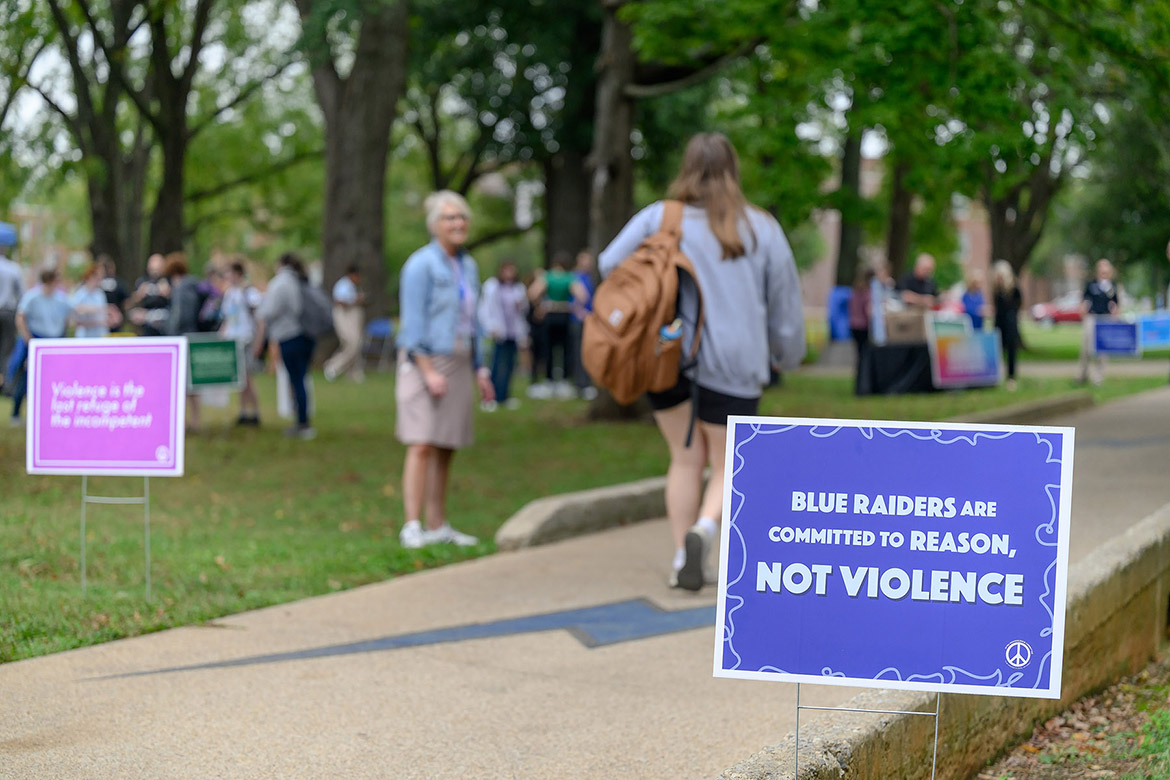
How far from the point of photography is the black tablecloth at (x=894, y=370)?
17.8 metres

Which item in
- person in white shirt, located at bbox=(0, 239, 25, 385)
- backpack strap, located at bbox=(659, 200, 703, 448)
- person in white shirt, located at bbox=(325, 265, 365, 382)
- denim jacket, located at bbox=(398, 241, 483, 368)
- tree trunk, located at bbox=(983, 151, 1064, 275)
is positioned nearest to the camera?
backpack strap, located at bbox=(659, 200, 703, 448)

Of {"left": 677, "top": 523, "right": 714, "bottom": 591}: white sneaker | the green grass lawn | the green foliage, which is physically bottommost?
the green grass lawn

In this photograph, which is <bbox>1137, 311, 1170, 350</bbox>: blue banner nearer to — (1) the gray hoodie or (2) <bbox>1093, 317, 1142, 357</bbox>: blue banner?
(2) <bbox>1093, 317, 1142, 357</bbox>: blue banner

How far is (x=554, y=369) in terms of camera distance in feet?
63.2

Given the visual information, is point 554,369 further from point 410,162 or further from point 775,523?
point 410,162

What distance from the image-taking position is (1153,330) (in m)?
19.6

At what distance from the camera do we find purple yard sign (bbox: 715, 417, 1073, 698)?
10.8ft

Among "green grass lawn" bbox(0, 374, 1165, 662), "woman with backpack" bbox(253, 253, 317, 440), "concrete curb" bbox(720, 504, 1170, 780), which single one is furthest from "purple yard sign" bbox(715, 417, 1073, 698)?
"woman with backpack" bbox(253, 253, 317, 440)

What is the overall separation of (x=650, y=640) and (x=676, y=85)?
9160 millimetres

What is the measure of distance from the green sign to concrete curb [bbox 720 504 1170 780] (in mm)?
8740

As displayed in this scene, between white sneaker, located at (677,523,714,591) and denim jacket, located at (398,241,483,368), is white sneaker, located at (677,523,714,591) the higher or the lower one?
the lower one

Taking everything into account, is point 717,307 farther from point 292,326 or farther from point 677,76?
point 677,76

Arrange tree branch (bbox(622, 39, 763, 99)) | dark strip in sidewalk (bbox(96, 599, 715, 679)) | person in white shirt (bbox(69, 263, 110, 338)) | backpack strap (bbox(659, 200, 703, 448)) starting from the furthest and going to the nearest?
person in white shirt (bbox(69, 263, 110, 338)) → tree branch (bbox(622, 39, 763, 99)) → backpack strap (bbox(659, 200, 703, 448)) → dark strip in sidewalk (bbox(96, 599, 715, 679))

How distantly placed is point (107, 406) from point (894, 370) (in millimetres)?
13479
